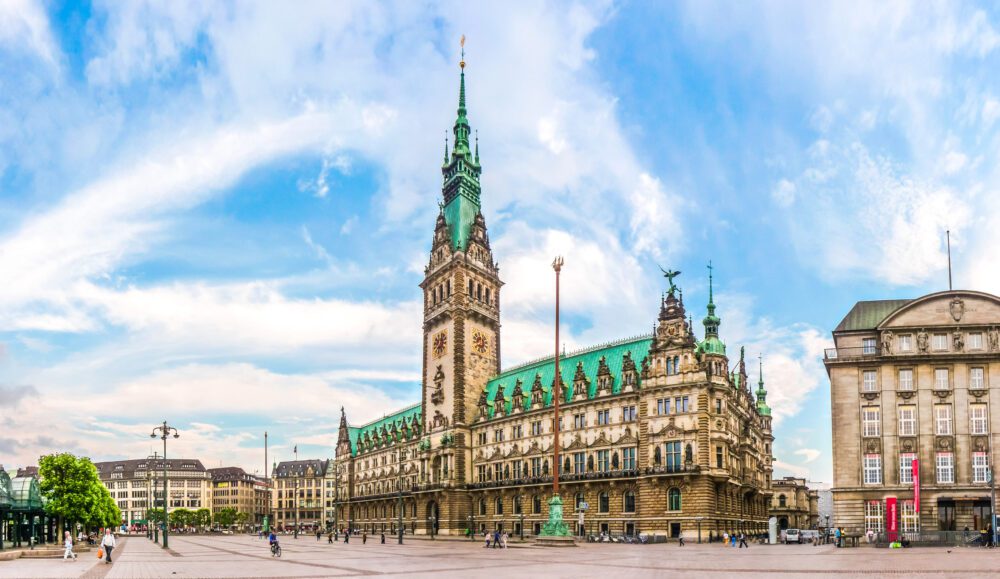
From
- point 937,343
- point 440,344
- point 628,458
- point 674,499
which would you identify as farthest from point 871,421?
point 440,344

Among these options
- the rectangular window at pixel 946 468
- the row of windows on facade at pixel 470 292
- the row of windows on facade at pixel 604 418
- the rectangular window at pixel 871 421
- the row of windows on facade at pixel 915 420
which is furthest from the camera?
the row of windows on facade at pixel 470 292

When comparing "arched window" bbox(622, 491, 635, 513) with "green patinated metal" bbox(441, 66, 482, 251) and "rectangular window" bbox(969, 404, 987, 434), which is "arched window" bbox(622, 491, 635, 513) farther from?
"green patinated metal" bbox(441, 66, 482, 251)

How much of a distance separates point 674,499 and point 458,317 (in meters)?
41.8

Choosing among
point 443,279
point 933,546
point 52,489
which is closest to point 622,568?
point 933,546

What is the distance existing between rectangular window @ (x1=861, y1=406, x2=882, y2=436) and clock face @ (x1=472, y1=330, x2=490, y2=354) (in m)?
→ 53.8

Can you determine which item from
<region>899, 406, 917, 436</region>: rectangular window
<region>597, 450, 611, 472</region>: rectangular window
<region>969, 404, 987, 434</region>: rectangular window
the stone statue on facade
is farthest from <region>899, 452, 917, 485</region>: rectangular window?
<region>597, 450, 611, 472</region>: rectangular window

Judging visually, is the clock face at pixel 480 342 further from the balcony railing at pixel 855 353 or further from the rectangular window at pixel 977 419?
the rectangular window at pixel 977 419

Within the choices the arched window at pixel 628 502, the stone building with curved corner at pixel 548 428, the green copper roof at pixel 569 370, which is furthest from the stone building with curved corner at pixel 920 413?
the green copper roof at pixel 569 370

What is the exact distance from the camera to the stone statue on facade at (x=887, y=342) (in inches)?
3211

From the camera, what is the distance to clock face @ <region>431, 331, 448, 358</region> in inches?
4747

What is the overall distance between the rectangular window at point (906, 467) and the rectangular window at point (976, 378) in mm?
8261

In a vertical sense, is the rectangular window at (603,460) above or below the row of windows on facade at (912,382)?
below

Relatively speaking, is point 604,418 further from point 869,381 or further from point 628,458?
point 869,381

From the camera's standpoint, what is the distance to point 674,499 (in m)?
86.6
